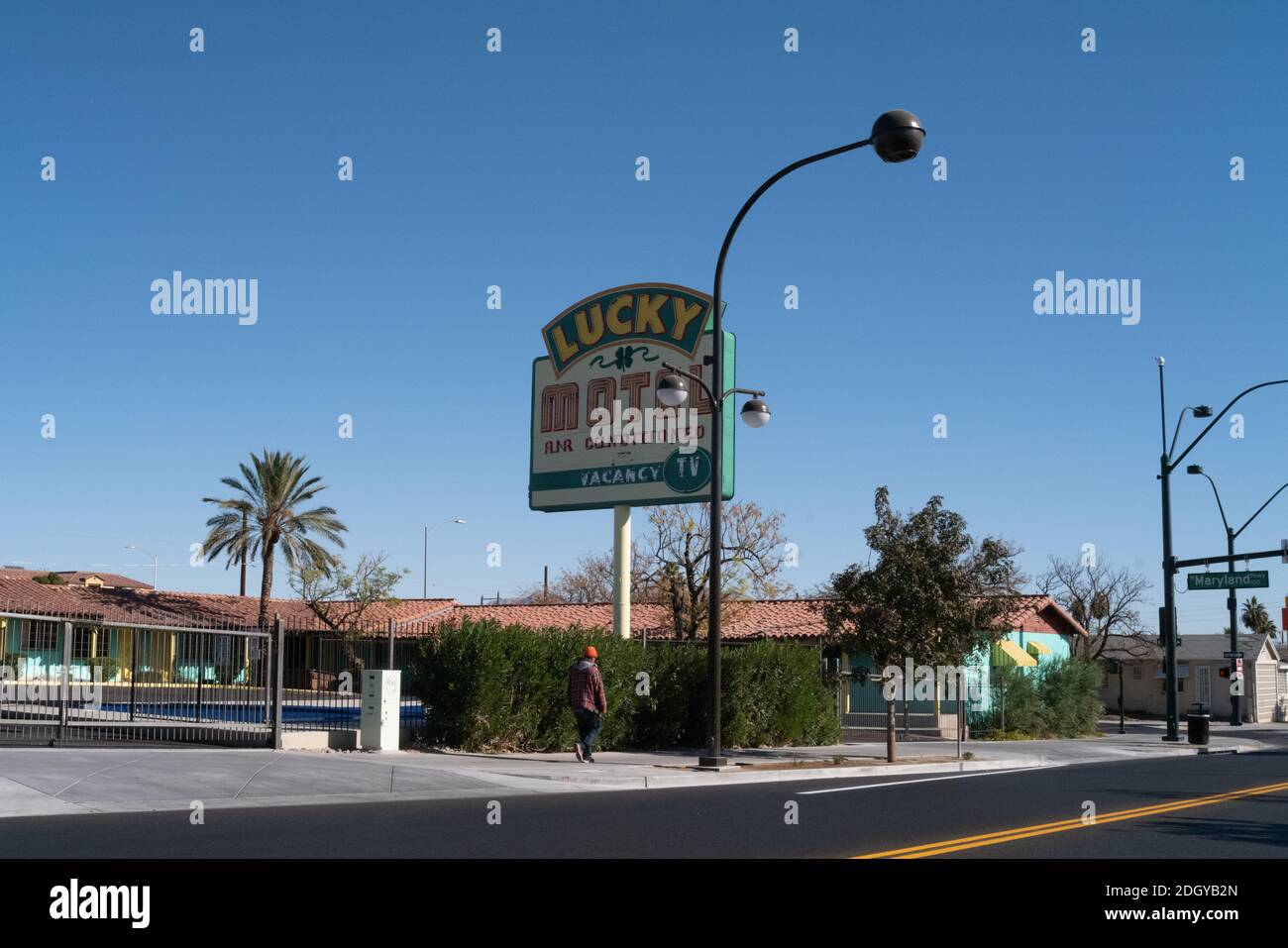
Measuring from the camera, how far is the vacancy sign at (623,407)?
2603 cm

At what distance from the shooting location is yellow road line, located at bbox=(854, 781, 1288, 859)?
35.5 ft

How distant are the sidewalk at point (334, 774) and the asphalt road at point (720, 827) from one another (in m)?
0.66

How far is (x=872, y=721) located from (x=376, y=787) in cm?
2813

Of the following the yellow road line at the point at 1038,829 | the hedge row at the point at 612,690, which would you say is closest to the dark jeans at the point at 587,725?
the hedge row at the point at 612,690

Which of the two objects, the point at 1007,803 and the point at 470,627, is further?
the point at 470,627

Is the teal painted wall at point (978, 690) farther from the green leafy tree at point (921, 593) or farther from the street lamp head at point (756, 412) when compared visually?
the street lamp head at point (756, 412)

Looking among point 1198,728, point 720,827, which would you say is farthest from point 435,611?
point 720,827

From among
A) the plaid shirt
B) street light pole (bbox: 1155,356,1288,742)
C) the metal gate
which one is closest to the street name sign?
street light pole (bbox: 1155,356,1288,742)

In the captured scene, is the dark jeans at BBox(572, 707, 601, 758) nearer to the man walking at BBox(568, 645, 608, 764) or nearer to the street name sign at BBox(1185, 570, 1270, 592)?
the man walking at BBox(568, 645, 608, 764)

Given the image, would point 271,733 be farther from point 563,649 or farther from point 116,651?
point 563,649

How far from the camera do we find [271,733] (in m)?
19.5

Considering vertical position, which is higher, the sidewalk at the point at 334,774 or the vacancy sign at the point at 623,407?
the vacancy sign at the point at 623,407
